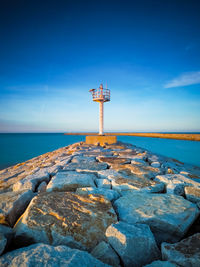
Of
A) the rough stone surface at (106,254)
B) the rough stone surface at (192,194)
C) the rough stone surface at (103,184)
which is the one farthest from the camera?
the rough stone surface at (103,184)

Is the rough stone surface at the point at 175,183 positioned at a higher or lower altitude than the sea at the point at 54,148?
higher

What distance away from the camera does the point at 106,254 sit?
1074 millimetres

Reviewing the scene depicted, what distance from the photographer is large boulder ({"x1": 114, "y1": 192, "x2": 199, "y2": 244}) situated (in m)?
1.41

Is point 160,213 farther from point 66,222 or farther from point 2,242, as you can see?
point 2,242

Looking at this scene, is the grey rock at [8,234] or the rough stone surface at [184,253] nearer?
the rough stone surface at [184,253]

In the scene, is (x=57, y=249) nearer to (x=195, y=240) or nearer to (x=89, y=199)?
(x=89, y=199)

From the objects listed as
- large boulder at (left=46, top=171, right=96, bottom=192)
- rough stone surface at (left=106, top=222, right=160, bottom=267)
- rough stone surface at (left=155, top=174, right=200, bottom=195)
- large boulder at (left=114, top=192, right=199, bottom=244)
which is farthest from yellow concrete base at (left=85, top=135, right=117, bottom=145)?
rough stone surface at (left=106, top=222, right=160, bottom=267)

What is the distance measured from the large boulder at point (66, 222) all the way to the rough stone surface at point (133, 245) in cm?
15

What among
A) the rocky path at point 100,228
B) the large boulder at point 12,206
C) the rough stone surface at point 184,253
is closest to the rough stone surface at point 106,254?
the rocky path at point 100,228

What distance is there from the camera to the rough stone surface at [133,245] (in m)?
1.08

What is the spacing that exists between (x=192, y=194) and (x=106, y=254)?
1.52 m

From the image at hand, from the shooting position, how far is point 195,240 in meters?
1.15

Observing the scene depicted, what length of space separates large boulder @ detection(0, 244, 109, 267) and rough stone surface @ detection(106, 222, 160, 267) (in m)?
0.19

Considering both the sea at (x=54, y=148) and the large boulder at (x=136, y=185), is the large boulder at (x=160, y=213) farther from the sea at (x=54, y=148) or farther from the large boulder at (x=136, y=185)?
the sea at (x=54, y=148)
